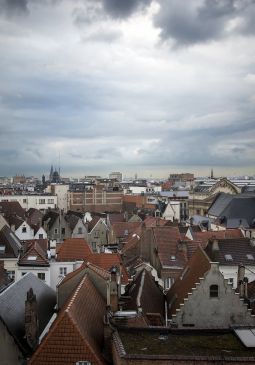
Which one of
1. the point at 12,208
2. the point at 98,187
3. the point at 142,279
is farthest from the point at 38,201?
the point at 142,279

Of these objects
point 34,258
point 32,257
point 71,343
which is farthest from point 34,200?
point 71,343

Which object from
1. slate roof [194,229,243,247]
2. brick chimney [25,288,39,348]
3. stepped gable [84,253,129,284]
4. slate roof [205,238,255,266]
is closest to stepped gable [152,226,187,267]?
slate roof [205,238,255,266]

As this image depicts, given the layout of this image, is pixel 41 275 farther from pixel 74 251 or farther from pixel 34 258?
pixel 74 251

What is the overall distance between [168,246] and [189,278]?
11.2 m

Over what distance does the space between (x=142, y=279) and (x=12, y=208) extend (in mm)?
65422

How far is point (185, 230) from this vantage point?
6044cm

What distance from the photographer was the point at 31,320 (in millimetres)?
20422

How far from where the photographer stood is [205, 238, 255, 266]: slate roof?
39.5 m

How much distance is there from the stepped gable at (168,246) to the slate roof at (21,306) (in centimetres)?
1411

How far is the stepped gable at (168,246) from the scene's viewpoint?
3866 cm

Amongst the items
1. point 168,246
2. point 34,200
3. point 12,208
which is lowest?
point 168,246

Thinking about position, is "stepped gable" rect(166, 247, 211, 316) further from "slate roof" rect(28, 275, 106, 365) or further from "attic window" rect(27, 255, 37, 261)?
"attic window" rect(27, 255, 37, 261)

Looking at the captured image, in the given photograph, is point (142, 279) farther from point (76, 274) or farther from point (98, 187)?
point (98, 187)

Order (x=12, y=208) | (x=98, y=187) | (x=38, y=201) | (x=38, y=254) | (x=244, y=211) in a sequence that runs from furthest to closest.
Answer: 1. (x=98, y=187)
2. (x=38, y=201)
3. (x=12, y=208)
4. (x=244, y=211)
5. (x=38, y=254)
